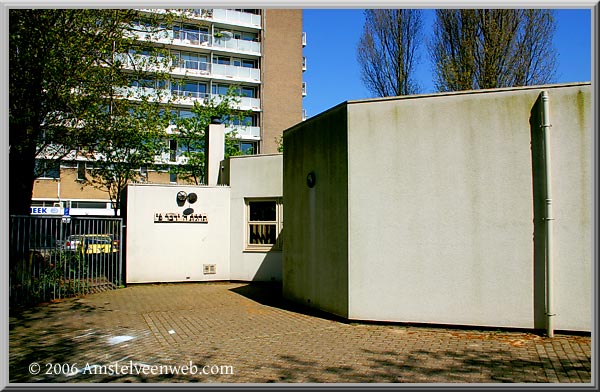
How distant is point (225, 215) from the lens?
15.9 m

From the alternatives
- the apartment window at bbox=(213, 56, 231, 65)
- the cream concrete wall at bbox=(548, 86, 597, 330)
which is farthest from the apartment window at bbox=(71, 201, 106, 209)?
the cream concrete wall at bbox=(548, 86, 597, 330)

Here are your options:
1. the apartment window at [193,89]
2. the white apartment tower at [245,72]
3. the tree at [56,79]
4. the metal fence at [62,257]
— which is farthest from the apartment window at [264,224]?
the apartment window at [193,89]

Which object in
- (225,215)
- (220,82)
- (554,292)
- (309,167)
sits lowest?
(554,292)

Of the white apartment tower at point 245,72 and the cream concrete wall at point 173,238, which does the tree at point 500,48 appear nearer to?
the cream concrete wall at point 173,238

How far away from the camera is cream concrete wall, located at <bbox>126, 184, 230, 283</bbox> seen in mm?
14875

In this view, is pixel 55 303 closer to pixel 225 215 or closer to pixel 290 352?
pixel 225 215

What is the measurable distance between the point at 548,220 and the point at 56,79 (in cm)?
1080

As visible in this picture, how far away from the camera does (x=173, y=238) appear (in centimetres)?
1527

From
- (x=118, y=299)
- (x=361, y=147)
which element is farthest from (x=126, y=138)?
(x=361, y=147)

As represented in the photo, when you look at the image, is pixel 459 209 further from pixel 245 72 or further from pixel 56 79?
pixel 245 72

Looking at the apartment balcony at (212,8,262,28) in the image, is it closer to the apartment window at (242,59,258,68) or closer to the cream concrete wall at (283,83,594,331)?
the apartment window at (242,59,258,68)

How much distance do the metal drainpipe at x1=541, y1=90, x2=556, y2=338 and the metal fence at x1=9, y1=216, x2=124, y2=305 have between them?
11141 mm

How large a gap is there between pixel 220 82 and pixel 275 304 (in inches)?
1449

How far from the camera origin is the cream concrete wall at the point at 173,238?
1488 cm
